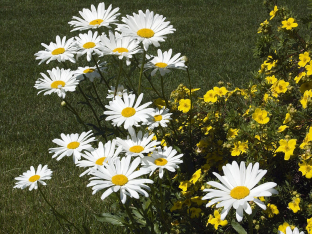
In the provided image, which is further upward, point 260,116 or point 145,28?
point 145,28

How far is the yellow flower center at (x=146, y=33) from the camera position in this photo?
1681mm

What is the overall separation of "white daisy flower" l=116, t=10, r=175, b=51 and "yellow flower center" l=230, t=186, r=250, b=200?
2.38 feet

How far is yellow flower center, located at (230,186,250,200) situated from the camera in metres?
1.28

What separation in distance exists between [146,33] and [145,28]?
54 mm

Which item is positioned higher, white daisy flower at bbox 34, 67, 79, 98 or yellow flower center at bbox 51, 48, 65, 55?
yellow flower center at bbox 51, 48, 65, 55

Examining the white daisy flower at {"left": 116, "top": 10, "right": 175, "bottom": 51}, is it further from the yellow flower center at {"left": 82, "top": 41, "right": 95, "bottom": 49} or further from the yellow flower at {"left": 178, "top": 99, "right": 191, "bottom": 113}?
the yellow flower at {"left": 178, "top": 99, "right": 191, "bottom": 113}

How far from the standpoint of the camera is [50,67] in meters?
5.36

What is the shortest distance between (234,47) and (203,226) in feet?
14.2

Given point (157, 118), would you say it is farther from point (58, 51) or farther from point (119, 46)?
point (58, 51)

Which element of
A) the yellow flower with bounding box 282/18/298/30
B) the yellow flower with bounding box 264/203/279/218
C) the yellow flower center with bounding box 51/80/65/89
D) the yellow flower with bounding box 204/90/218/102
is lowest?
the yellow flower with bounding box 264/203/279/218

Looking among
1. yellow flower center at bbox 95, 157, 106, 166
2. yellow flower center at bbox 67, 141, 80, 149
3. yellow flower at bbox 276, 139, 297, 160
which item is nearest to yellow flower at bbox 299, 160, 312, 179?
yellow flower at bbox 276, 139, 297, 160

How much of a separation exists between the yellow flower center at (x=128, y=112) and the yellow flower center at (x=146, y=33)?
1.11ft

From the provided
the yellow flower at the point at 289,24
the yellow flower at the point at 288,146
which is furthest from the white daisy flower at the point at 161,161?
the yellow flower at the point at 289,24

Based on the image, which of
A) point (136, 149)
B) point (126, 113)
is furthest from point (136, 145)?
point (126, 113)
